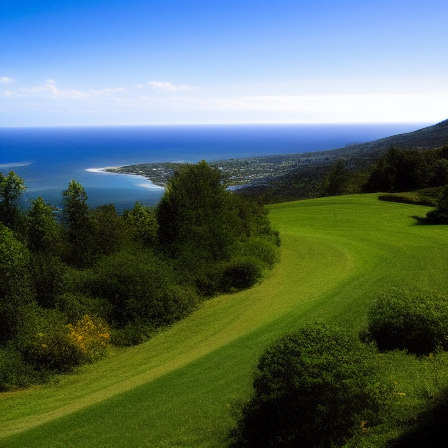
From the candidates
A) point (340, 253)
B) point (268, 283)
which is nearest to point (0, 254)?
point (268, 283)

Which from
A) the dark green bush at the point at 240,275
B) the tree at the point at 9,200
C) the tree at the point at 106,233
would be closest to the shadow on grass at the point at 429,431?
the dark green bush at the point at 240,275

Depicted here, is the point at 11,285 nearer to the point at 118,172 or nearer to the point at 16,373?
the point at 16,373

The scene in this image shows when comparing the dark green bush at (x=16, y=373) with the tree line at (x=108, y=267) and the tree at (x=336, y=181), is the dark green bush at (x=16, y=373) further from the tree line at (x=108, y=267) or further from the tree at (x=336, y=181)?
the tree at (x=336, y=181)

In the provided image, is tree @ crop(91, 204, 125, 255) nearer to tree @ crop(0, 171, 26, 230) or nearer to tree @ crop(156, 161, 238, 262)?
tree @ crop(156, 161, 238, 262)

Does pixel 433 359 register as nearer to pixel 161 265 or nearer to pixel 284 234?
pixel 161 265

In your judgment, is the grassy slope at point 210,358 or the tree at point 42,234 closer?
the grassy slope at point 210,358

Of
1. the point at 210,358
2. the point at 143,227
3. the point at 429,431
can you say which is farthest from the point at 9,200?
the point at 429,431

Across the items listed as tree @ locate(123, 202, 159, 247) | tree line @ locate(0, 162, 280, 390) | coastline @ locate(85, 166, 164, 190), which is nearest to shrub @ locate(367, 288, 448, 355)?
tree line @ locate(0, 162, 280, 390)
